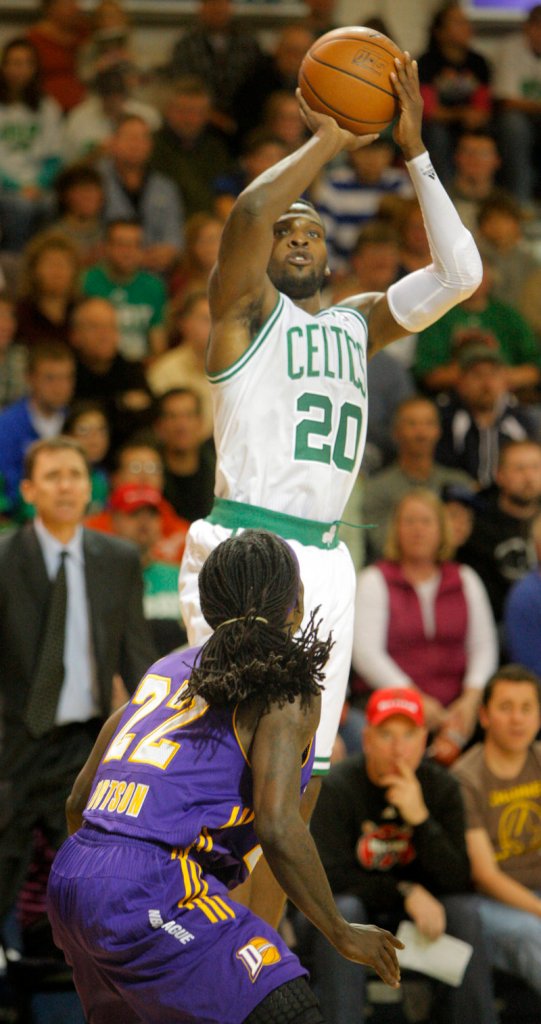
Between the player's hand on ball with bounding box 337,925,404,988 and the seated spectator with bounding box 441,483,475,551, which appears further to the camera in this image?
the seated spectator with bounding box 441,483,475,551

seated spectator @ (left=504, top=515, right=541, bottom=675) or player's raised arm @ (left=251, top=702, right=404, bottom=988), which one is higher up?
seated spectator @ (left=504, top=515, right=541, bottom=675)

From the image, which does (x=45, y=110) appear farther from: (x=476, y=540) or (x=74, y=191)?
(x=476, y=540)

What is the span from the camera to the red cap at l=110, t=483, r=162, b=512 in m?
7.14

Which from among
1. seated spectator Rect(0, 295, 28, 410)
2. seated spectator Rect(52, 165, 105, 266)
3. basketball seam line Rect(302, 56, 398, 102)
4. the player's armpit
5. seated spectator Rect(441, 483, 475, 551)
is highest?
seated spectator Rect(52, 165, 105, 266)

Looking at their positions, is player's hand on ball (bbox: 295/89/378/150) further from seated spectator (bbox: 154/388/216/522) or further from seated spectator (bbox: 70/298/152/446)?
seated spectator (bbox: 70/298/152/446)

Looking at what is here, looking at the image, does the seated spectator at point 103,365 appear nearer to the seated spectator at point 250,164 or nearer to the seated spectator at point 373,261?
the seated spectator at point 373,261

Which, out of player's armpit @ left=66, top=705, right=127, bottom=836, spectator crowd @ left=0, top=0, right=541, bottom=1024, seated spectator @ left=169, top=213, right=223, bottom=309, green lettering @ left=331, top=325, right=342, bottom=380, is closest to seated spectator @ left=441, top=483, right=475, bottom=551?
spectator crowd @ left=0, top=0, right=541, bottom=1024

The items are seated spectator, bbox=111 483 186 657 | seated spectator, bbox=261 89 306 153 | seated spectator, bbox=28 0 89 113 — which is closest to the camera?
seated spectator, bbox=111 483 186 657

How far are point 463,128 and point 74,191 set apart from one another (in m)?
3.19

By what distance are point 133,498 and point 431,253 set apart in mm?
2774

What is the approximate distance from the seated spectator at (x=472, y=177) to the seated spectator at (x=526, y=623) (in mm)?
3921

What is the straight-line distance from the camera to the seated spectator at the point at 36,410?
7.71m

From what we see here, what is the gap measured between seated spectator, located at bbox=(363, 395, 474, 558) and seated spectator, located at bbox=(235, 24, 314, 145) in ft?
11.7

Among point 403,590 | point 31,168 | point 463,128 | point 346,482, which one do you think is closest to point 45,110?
point 31,168
